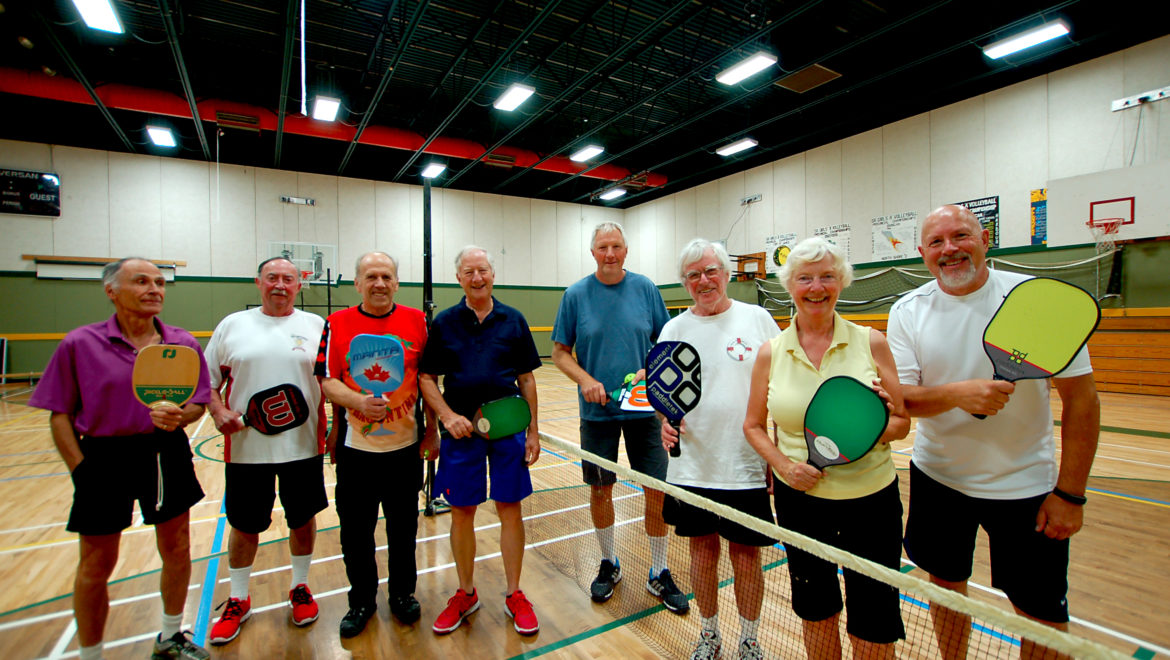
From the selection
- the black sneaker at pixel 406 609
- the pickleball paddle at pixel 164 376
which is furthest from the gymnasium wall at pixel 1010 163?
the pickleball paddle at pixel 164 376

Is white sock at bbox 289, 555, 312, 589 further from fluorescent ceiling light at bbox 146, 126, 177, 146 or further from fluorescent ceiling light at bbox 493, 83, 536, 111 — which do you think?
fluorescent ceiling light at bbox 146, 126, 177, 146

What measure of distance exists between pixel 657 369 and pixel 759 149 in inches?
626

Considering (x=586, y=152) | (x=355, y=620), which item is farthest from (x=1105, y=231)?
(x=355, y=620)

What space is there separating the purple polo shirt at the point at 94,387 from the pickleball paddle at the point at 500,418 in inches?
60.7

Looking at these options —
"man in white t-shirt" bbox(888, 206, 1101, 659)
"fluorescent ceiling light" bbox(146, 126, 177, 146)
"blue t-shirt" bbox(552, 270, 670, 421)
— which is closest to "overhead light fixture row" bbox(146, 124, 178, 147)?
"fluorescent ceiling light" bbox(146, 126, 177, 146)

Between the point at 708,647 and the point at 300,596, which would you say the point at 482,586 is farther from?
the point at 708,647

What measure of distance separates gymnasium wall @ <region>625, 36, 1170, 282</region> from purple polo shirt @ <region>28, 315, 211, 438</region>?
49.7 feet

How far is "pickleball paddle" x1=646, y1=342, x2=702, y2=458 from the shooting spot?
238cm

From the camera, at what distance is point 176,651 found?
256 centimetres

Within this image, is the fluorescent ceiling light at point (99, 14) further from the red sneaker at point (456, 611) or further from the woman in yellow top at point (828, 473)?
the woman in yellow top at point (828, 473)

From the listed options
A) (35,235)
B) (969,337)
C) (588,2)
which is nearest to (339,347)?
(969,337)

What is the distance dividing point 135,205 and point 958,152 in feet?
73.2

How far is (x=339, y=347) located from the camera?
9.41 ft

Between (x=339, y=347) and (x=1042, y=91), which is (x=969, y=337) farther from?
(x=1042, y=91)
